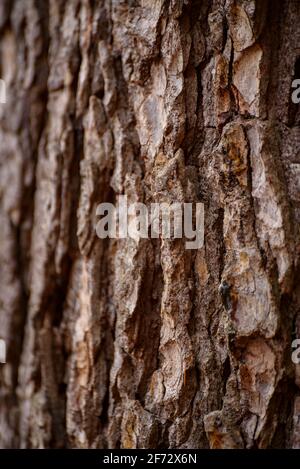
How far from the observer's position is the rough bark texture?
0.98 metres

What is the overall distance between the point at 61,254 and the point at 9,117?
0.43m

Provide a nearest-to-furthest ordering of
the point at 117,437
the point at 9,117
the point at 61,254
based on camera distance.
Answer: the point at 117,437 → the point at 61,254 → the point at 9,117

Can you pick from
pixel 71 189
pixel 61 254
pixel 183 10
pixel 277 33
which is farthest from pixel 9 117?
pixel 277 33

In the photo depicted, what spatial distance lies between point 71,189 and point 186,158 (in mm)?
339

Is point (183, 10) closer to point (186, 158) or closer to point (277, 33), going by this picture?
point (277, 33)

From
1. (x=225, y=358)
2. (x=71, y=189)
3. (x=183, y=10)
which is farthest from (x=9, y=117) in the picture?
(x=225, y=358)

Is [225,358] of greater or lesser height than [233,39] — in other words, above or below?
below

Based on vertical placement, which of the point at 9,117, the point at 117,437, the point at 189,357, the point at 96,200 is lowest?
the point at 117,437

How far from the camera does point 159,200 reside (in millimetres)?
1059

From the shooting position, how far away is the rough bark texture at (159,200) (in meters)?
0.98

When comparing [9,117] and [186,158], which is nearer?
[186,158]

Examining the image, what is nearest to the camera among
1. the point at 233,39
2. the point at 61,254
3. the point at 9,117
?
the point at 233,39

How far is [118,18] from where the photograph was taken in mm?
1153

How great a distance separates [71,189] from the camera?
1.25 m
